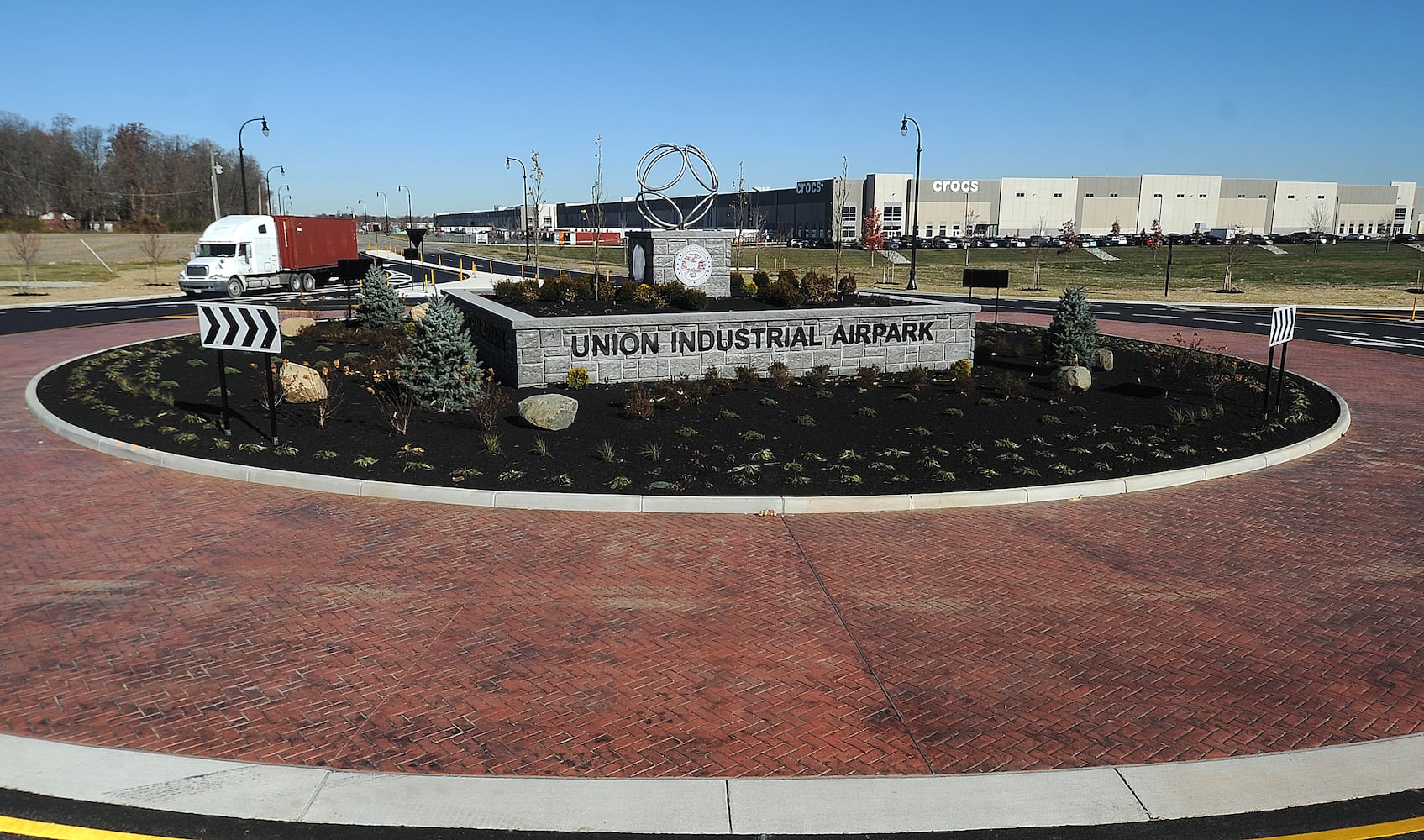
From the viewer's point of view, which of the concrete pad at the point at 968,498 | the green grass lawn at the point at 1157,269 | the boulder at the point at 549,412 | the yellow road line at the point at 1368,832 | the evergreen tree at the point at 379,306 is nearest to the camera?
the yellow road line at the point at 1368,832

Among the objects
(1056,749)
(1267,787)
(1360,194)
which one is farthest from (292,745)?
(1360,194)

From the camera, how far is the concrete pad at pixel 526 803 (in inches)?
193

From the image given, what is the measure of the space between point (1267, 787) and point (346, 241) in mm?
46191

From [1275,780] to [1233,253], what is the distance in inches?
2019

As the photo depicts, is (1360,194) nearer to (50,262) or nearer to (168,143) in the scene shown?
(50,262)

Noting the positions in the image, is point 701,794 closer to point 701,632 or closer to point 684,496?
point 701,632

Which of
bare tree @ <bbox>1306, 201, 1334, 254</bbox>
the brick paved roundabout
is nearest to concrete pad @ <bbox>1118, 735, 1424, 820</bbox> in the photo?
the brick paved roundabout

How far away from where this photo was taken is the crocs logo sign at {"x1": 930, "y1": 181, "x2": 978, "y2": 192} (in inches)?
4409

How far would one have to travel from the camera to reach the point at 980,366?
19.2 meters

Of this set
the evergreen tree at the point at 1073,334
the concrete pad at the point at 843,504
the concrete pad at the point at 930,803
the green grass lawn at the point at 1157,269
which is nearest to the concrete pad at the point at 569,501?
the concrete pad at the point at 843,504

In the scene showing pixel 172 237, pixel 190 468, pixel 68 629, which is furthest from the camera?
pixel 172 237

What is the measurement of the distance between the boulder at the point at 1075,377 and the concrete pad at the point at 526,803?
1313 cm

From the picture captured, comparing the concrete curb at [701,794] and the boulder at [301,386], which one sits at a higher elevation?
the boulder at [301,386]

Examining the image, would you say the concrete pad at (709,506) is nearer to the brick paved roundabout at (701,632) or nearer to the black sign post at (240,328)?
the brick paved roundabout at (701,632)
